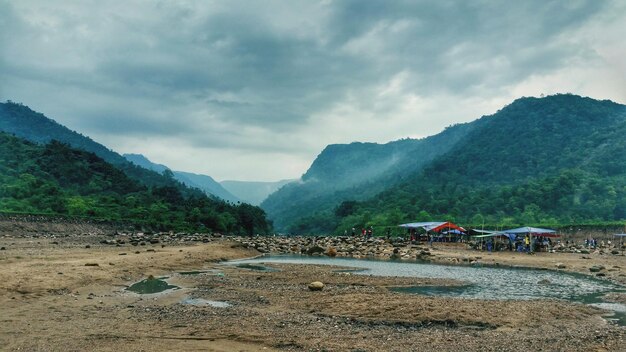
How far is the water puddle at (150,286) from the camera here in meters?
16.6

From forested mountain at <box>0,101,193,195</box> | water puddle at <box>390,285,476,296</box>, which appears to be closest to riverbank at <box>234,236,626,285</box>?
water puddle at <box>390,285,476,296</box>

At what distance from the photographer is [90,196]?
7362 centimetres

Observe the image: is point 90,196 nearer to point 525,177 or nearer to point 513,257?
point 513,257

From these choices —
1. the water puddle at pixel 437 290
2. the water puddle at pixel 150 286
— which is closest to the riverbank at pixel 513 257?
the water puddle at pixel 437 290

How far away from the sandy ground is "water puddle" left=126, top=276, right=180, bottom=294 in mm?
508

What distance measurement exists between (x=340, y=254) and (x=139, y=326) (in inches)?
1405

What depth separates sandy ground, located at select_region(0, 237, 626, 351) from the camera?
9.53 meters

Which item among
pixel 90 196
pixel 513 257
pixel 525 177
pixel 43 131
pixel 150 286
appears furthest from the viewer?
pixel 43 131

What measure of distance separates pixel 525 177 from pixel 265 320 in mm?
118269

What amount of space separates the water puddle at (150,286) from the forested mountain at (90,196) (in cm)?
4098

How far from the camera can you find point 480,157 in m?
140

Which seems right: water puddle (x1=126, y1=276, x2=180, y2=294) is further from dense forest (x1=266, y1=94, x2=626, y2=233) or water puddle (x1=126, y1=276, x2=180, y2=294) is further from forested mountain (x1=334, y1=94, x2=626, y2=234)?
forested mountain (x1=334, y1=94, x2=626, y2=234)

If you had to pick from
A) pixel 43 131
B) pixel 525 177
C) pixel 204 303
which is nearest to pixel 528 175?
pixel 525 177

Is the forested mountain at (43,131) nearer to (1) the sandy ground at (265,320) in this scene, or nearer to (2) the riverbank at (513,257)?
(2) the riverbank at (513,257)
